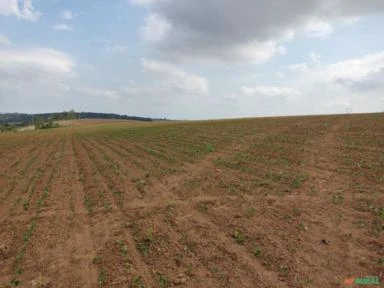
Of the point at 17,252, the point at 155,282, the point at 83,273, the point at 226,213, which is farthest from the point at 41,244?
the point at 226,213

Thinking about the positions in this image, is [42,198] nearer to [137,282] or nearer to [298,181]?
[137,282]

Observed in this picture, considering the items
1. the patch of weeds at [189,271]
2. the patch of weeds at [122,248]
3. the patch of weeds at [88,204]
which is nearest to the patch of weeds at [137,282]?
the patch of weeds at [189,271]

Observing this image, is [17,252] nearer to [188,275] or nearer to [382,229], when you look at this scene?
[188,275]

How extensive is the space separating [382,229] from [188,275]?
4589 mm

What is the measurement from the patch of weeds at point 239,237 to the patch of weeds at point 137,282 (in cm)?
236

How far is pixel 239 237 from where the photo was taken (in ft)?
23.9

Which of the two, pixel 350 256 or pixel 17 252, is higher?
pixel 350 256

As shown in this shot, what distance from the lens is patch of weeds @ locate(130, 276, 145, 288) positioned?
18.7 ft

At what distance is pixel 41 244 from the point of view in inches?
305

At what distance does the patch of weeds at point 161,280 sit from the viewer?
5.67 m

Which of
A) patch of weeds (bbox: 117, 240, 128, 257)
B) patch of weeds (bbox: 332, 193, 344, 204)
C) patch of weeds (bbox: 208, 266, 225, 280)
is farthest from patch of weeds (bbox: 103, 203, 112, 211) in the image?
patch of weeds (bbox: 332, 193, 344, 204)

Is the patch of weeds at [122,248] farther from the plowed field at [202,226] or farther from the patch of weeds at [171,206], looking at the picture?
the patch of weeds at [171,206]

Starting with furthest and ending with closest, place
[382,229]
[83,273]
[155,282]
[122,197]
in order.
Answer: [122,197] → [382,229] → [83,273] → [155,282]

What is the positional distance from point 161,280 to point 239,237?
2.27 meters
